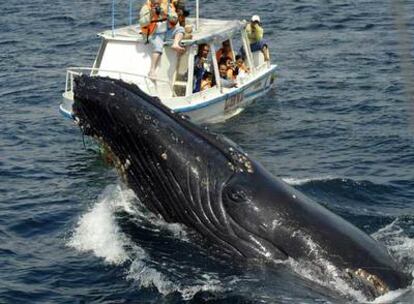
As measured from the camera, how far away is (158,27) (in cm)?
2308

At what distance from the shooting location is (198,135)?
485 inches

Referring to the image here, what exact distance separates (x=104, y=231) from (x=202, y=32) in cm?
1092

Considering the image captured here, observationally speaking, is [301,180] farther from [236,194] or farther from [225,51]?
[225,51]

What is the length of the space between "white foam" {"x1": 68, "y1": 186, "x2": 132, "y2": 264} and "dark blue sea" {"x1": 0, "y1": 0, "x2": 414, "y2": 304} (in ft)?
0.12

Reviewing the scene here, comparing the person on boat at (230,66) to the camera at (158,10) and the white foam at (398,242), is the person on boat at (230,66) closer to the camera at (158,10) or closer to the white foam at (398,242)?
the camera at (158,10)

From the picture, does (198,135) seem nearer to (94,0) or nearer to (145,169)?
(145,169)

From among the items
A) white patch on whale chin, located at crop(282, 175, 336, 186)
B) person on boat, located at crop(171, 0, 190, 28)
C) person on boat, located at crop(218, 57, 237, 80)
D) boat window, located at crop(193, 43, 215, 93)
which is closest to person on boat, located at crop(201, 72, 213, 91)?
boat window, located at crop(193, 43, 215, 93)

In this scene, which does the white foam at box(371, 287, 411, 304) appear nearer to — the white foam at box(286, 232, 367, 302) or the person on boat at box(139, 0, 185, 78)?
the white foam at box(286, 232, 367, 302)

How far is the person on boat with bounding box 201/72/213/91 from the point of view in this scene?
78.2ft

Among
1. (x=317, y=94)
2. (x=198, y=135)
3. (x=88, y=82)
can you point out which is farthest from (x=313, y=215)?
(x=317, y=94)

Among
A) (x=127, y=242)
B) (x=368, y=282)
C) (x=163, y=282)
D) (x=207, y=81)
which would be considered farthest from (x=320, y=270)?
(x=207, y=81)

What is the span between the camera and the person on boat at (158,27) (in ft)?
75.4

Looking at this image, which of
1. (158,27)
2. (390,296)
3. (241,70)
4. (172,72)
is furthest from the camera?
(241,70)

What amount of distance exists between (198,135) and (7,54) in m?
20.5
